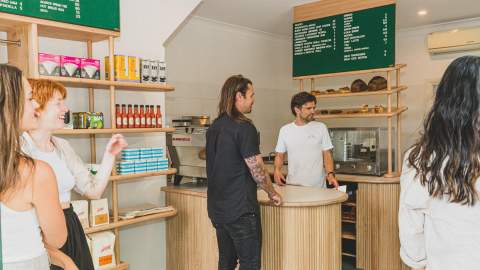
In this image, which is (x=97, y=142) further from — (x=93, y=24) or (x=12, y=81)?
(x=12, y=81)

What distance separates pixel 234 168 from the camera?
243cm

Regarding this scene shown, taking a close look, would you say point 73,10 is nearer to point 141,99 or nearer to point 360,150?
point 141,99

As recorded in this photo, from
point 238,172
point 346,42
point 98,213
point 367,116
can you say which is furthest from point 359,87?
point 98,213

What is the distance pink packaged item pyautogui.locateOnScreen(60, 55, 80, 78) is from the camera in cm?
250

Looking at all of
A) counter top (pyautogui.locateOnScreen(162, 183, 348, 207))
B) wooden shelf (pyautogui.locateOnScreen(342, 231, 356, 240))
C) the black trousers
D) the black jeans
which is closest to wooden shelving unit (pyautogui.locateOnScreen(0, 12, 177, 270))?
counter top (pyautogui.locateOnScreen(162, 183, 348, 207))

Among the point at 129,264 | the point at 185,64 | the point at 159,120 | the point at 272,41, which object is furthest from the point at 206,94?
the point at 129,264

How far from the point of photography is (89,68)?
2.63m

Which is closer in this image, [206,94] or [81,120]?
[81,120]

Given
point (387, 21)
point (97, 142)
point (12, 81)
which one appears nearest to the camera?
point (12, 81)

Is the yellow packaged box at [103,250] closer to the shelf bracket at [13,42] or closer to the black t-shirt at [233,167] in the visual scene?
the black t-shirt at [233,167]

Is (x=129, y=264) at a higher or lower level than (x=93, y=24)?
lower

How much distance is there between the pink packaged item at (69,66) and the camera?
2.50m

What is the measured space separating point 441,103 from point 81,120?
2090 mm

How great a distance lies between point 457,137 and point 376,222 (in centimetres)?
263
